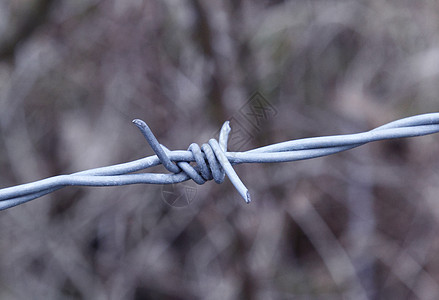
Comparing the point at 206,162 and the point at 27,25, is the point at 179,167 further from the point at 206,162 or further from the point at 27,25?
the point at 27,25

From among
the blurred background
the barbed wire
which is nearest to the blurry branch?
the blurred background

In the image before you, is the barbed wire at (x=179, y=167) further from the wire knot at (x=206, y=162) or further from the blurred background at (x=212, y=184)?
the blurred background at (x=212, y=184)

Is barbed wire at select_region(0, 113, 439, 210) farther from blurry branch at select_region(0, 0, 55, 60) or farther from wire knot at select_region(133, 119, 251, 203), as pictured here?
blurry branch at select_region(0, 0, 55, 60)

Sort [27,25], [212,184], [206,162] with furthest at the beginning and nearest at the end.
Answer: [212,184] → [27,25] → [206,162]

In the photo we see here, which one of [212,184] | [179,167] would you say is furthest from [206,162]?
[212,184]

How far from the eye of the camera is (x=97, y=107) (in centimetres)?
204

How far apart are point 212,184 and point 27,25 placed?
906 millimetres

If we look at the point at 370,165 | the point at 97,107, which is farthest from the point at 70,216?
the point at 370,165

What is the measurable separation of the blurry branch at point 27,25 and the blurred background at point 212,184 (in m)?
0.22

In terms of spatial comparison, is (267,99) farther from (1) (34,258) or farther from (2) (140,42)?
(1) (34,258)

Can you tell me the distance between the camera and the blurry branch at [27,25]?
1501 millimetres

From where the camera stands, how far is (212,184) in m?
1.79

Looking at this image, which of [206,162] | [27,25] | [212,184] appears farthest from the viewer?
[212,184]

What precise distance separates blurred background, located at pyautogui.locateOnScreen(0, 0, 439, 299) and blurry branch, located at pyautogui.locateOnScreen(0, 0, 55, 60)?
8.7 inches
